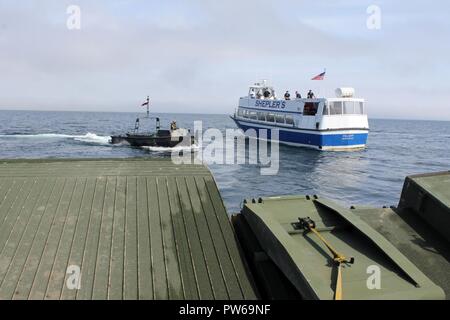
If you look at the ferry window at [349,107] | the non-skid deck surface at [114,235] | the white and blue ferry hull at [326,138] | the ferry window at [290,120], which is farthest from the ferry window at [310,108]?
the non-skid deck surface at [114,235]

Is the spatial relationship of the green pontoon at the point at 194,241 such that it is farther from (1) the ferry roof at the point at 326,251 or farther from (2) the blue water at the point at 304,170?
(2) the blue water at the point at 304,170

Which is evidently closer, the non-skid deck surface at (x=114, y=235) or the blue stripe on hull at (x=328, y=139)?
the non-skid deck surface at (x=114, y=235)

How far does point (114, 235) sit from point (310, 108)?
4242 cm

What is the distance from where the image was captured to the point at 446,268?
5645mm

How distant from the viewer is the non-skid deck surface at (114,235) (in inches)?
199

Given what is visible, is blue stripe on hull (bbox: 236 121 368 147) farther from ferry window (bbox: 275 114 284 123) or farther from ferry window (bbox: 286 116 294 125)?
ferry window (bbox: 275 114 284 123)

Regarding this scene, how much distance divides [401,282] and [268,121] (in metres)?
48.7

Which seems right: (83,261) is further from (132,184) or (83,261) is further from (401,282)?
(401,282)

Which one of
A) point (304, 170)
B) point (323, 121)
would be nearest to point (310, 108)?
point (323, 121)

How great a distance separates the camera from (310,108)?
45906 mm

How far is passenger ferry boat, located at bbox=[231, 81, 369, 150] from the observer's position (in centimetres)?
4416

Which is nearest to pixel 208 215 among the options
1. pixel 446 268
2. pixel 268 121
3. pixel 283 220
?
pixel 283 220

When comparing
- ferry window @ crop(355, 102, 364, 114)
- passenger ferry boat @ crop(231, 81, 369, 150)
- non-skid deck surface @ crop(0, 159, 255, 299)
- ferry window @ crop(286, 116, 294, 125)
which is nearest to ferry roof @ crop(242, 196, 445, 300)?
non-skid deck surface @ crop(0, 159, 255, 299)
